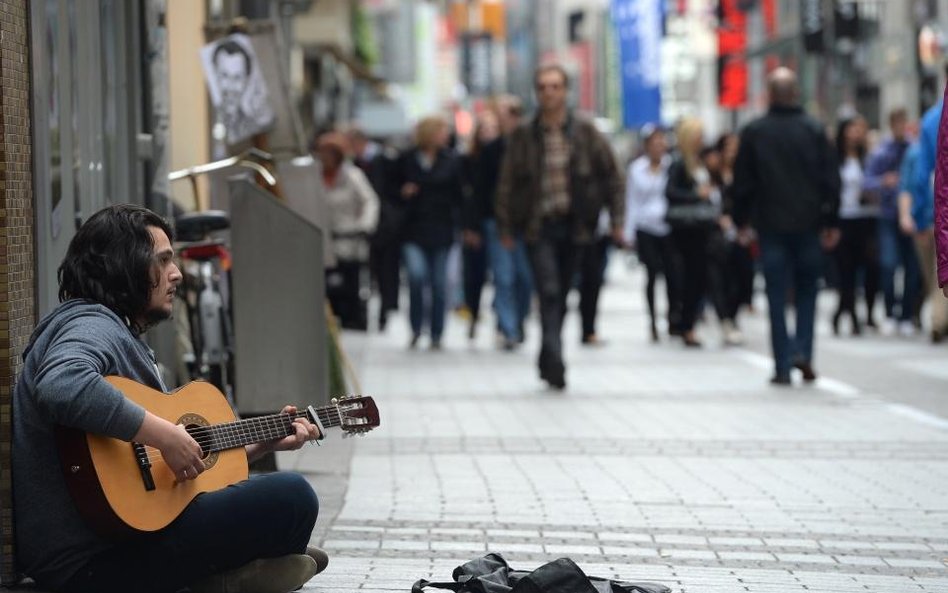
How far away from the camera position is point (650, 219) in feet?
59.4

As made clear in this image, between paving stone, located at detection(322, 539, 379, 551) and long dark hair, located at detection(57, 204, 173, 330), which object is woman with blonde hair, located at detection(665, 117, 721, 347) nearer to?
paving stone, located at detection(322, 539, 379, 551)

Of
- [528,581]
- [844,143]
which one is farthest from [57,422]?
[844,143]

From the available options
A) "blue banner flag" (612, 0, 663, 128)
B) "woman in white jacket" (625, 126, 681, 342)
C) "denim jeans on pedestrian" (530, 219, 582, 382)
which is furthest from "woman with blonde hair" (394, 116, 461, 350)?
"blue banner flag" (612, 0, 663, 128)

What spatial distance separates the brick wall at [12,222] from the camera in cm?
575

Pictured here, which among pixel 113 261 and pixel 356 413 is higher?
pixel 113 261

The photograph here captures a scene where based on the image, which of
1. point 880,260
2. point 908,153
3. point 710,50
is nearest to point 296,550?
point 908,153

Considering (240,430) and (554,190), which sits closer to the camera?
(240,430)

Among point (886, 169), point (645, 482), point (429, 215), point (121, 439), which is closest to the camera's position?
point (121, 439)

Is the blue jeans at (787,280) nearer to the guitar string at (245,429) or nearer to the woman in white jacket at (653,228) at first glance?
the woman in white jacket at (653,228)

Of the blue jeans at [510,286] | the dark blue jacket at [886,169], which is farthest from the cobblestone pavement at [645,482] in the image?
the dark blue jacket at [886,169]

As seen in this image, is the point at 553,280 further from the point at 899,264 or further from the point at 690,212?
the point at 899,264

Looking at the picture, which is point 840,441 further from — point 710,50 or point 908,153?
point 710,50

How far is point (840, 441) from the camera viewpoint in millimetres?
10273

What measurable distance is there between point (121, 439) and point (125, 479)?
0.41ft
